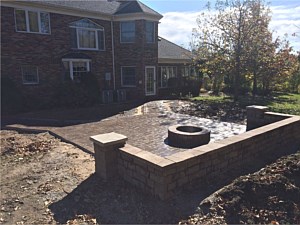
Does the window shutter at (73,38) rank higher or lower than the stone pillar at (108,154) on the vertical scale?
higher

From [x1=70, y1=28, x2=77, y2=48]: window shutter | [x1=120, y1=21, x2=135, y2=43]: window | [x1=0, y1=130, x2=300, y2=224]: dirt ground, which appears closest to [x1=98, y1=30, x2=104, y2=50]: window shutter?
[x1=120, y1=21, x2=135, y2=43]: window

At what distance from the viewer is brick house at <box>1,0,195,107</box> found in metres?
15.3

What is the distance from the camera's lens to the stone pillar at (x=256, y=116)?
8891 millimetres

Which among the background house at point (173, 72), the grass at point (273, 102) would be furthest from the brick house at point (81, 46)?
the grass at point (273, 102)

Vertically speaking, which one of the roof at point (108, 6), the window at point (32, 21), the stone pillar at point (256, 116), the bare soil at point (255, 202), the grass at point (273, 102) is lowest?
the bare soil at point (255, 202)

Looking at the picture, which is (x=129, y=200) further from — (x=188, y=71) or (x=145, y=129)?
(x=188, y=71)

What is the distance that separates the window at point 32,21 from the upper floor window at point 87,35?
1833 mm

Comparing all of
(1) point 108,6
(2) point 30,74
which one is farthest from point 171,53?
(2) point 30,74

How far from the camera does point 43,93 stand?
54.8 feet

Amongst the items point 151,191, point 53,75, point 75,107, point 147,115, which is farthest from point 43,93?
point 151,191

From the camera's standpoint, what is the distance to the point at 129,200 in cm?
444

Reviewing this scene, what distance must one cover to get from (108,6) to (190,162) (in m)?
19.4

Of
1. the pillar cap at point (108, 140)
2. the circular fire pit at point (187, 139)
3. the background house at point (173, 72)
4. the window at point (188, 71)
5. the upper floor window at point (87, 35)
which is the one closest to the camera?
the pillar cap at point (108, 140)

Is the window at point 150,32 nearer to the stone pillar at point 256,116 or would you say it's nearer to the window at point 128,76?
the window at point 128,76
